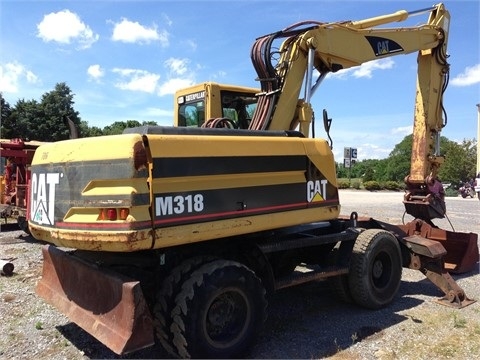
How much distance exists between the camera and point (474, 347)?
4.54 m

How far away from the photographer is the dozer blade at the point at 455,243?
24.0ft

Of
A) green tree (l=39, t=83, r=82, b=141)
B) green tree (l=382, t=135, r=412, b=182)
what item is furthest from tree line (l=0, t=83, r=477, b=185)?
green tree (l=382, t=135, r=412, b=182)

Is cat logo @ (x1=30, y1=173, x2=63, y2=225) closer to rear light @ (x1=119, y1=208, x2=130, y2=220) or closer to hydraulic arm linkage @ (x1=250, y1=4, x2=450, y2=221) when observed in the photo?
rear light @ (x1=119, y1=208, x2=130, y2=220)

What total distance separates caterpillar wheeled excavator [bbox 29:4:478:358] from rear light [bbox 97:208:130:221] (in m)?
0.01

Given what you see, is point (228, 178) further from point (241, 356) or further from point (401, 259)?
point (401, 259)

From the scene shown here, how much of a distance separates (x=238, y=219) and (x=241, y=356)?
123cm

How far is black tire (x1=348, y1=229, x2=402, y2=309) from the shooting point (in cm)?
556

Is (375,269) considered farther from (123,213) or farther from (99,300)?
(123,213)

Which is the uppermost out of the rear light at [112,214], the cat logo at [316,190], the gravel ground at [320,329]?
the cat logo at [316,190]

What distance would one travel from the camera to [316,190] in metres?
5.05

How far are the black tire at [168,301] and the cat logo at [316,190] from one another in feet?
5.00

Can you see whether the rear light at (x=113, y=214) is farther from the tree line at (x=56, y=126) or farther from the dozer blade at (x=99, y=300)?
the tree line at (x=56, y=126)

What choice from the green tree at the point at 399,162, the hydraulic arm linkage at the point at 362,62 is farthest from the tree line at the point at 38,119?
the green tree at the point at 399,162

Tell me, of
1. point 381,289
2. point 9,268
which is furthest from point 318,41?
point 9,268
